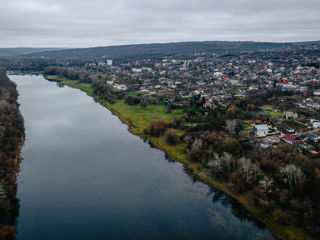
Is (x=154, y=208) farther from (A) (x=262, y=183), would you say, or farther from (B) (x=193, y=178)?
(A) (x=262, y=183)

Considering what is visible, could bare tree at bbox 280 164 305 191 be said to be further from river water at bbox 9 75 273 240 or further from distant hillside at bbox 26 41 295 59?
distant hillside at bbox 26 41 295 59

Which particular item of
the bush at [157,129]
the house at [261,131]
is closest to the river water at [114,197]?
the bush at [157,129]

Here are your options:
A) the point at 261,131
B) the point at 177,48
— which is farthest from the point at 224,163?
the point at 177,48

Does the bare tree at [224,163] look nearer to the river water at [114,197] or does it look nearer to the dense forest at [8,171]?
the river water at [114,197]

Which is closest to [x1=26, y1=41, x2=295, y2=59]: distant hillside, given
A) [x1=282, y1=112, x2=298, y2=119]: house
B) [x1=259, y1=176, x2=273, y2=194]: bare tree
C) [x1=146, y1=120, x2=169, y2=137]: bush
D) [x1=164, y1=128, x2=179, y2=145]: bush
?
[x1=282, y1=112, x2=298, y2=119]: house

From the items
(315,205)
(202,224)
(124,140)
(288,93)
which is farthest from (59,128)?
(288,93)
